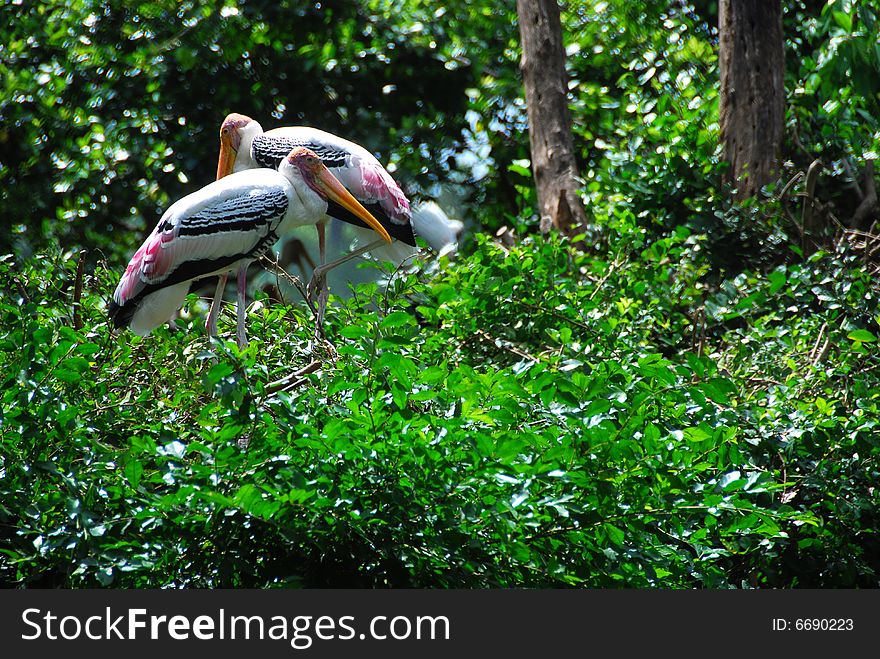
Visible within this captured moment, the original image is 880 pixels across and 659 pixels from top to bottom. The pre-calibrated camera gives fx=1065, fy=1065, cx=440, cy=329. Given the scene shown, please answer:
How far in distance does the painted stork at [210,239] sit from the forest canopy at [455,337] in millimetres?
178

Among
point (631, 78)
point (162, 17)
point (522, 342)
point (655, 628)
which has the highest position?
point (162, 17)

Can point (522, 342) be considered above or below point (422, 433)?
above

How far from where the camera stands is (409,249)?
487 centimetres

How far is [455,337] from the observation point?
4.82m

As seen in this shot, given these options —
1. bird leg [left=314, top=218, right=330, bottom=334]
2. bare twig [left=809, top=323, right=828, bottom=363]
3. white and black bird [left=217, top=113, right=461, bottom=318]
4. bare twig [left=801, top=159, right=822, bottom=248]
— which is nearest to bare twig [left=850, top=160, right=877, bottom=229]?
bare twig [left=801, top=159, right=822, bottom=248]

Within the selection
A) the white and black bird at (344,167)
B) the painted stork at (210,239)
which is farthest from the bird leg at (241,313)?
the white and black bird at (344,167)

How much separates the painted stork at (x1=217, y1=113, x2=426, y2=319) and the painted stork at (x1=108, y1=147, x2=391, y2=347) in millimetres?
371

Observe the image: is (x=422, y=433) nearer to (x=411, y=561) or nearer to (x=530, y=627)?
(x=411, y=561)

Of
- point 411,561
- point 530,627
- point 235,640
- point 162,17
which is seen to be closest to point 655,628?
point 530,627

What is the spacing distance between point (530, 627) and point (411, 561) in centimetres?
39

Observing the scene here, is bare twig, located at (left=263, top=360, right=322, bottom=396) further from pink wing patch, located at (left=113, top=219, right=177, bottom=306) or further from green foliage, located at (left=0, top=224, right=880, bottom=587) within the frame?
pink wing patch, located at (left=113, top=219, right=177, bottom=306)

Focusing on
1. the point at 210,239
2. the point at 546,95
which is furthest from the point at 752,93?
the point at 210,239

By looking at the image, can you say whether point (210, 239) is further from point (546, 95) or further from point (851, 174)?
point (851, 174)

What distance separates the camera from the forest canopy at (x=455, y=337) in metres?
2.90
